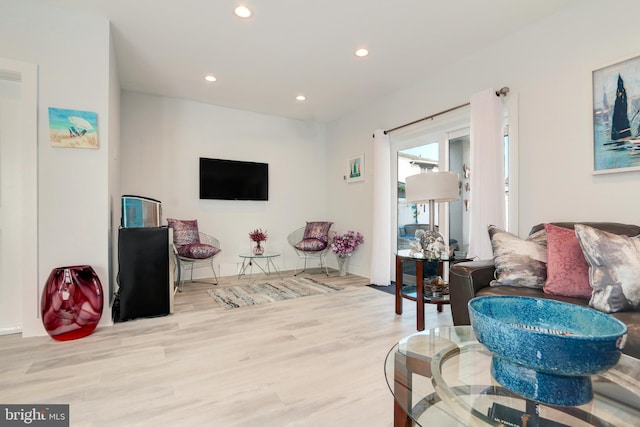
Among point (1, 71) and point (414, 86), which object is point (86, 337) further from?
point (414, 86)

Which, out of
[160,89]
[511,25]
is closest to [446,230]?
[511,25]

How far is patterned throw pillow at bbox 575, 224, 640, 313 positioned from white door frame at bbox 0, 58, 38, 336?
147 inches

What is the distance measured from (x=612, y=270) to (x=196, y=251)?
3.96 m

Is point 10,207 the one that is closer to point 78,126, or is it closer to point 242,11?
point 78,126

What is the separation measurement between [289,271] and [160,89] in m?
3.34

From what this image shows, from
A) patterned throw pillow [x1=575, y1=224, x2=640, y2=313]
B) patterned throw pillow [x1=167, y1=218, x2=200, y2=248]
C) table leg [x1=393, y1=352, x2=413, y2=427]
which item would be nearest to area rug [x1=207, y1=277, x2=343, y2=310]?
patterned throw pillow [x1=167, y1=218, x2=200, y2=248]

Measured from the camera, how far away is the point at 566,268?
183 centimetres

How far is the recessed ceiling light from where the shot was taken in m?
2.49

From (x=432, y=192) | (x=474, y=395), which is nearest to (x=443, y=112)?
(x=432, y=192)

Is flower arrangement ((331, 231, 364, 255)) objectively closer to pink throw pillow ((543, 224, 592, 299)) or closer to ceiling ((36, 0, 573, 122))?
ceiling ((36, 0, 573, 122))

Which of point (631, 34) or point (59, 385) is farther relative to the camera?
point (631, 34)

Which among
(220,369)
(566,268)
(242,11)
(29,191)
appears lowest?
(220,369)

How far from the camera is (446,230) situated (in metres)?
3.67

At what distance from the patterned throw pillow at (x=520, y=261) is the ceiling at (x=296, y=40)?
1.90 meters
